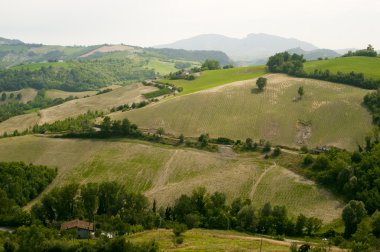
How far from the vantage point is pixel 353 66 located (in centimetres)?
17675

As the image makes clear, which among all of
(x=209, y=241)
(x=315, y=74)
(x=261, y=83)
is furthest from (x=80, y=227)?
(x=315, y=74)

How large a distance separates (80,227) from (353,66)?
133118mm

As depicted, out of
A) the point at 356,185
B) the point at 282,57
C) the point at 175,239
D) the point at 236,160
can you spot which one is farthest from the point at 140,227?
the point at 282,57

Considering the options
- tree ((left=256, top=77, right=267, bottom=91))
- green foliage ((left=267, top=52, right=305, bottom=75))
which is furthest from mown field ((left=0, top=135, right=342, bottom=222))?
green foliage ((left=267, top=52, right=305, bottom=75))

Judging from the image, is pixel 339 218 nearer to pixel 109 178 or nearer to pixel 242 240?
pixel 242 240

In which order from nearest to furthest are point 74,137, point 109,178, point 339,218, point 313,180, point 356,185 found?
point 339,218 → point 356,185 → point 313,180 → point 109,178 → point 74,137

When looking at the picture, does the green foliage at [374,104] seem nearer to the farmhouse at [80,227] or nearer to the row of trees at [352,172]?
the row of trees at [352,172]

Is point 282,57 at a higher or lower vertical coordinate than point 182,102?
higher

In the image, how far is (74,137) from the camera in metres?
138

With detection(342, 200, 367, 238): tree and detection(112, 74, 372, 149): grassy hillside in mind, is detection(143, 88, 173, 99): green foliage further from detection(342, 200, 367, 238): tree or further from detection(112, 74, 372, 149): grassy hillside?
detection(342, 200, 367, 238): tree

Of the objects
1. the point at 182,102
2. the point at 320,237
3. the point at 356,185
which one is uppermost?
the point at 182,102

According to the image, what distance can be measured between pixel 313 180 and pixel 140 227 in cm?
4432

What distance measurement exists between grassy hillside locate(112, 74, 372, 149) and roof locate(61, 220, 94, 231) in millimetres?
53421

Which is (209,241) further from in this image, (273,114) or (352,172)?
(273,114)
